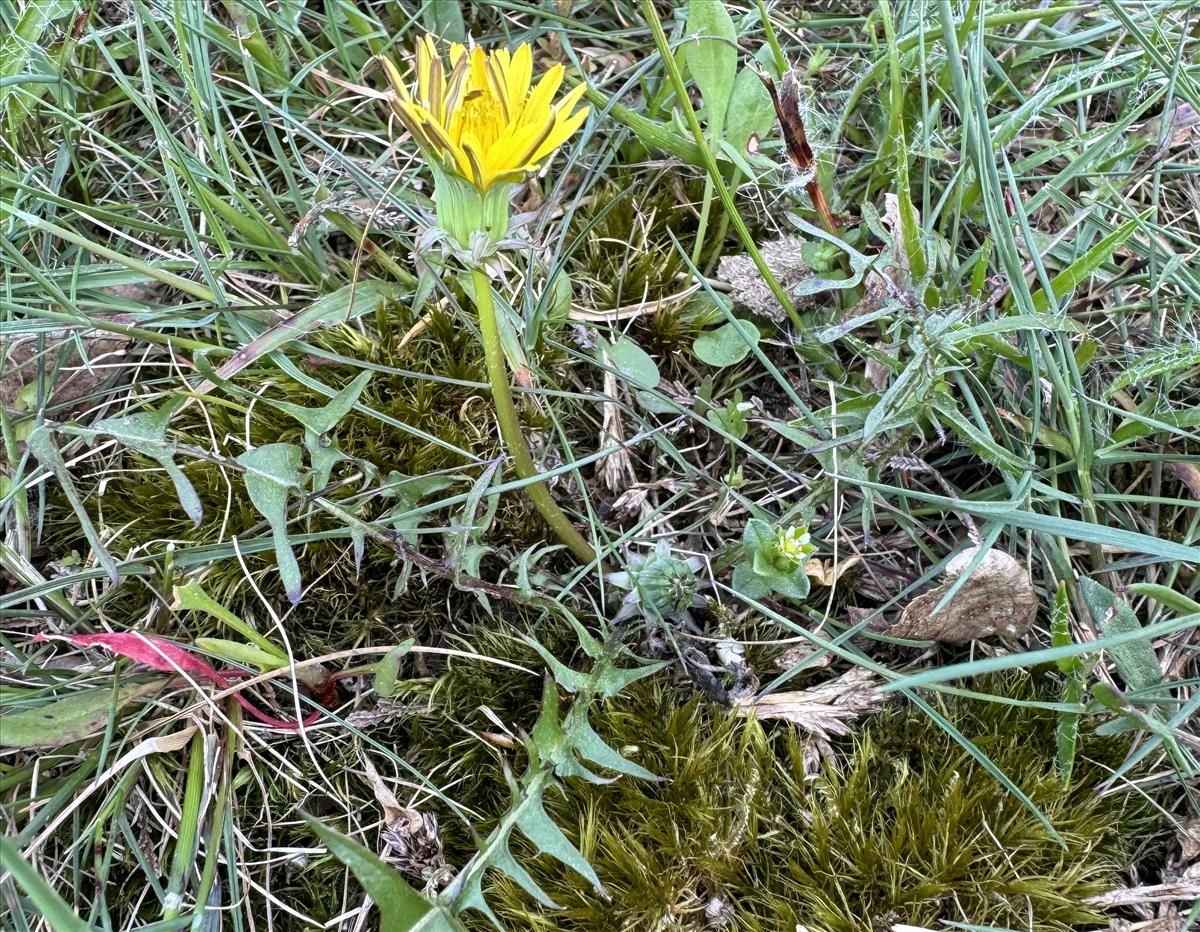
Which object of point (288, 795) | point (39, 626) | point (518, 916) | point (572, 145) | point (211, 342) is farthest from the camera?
point (572, 145)

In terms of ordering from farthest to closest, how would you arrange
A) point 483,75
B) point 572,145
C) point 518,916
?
point 572,145 < point 518,916 < point 483,75

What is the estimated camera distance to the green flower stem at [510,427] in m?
1.37

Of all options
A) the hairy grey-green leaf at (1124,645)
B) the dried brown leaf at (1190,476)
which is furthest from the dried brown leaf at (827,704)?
the dried brown leaf at (1190,476)

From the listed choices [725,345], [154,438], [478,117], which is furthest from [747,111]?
[154,438]

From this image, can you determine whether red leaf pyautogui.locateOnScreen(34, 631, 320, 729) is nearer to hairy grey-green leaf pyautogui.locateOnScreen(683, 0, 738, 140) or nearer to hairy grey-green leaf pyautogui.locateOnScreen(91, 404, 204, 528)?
hairy grey-green leaf pyautogui.locateOnScreen(91, 404, 204, 528)

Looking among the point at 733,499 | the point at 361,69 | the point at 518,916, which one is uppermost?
the point at 361,69

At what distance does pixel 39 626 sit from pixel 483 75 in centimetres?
132

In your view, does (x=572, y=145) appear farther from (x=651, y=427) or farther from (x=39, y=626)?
(x=39, y=626)

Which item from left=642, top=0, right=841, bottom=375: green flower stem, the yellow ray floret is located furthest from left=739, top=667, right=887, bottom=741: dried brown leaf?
the yellow ray floret

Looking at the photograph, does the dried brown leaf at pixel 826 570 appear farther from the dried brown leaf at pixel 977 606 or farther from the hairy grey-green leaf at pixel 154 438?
the hairy grey-green leaf at pixel 154 438

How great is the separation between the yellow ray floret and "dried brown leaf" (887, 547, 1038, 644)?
94 cm

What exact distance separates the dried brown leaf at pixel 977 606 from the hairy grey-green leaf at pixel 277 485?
102cm

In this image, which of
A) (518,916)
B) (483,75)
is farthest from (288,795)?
(483,75)

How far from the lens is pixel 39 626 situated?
5.60ft
